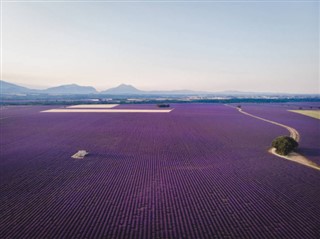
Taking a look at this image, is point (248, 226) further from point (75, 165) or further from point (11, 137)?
point (11, 137)

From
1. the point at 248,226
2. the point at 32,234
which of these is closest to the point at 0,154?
the point at 32,234

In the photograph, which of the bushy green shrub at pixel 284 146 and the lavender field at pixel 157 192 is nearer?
the lavender field at pixel 157 192

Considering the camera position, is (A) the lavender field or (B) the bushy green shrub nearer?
(A) the lavender field

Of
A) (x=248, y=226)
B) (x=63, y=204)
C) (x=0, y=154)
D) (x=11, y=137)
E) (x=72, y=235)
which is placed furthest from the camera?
(x=11, y=137)

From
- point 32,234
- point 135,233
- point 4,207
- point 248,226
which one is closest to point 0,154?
point 4,207

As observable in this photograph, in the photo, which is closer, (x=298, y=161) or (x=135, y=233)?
(x=135, y=233)

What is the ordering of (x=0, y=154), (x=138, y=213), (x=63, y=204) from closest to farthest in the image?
(x=138, y=213) < (x=63, y=204) < (x=0, y=154)

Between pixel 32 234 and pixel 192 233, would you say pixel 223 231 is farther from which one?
pixel 32 234

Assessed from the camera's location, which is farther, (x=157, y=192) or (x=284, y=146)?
(x=284, y=146)
